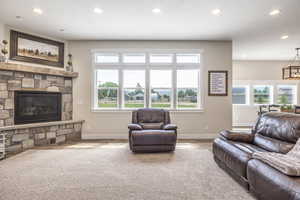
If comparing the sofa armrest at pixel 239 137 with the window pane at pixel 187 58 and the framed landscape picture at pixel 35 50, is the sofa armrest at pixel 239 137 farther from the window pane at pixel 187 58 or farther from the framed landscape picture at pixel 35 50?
the framed landscape picture at pixel 35 50

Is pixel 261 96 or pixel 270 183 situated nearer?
pixel 270 183

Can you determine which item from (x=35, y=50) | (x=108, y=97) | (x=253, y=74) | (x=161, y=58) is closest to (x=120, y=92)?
(x=108, y=97)

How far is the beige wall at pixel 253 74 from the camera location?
815 cm

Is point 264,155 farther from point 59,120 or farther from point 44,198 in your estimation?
point 59,120

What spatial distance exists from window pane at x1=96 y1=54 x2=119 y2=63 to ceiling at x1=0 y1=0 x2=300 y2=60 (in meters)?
0.55

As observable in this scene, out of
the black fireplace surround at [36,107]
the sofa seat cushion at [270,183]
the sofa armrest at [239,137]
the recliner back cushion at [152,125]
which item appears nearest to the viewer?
the sofa seat cushion at [270,183]

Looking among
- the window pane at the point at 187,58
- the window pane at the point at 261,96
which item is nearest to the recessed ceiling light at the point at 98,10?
the window pane at the point at 187,58

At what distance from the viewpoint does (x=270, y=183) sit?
5.51ft

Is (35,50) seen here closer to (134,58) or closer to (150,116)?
(134,58)

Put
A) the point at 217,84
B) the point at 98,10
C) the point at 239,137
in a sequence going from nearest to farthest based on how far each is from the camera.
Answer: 1. the point at 239,137
2. the point at 98,10
3. the point at 217,84

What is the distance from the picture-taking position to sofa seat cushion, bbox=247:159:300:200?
1472 millimetres

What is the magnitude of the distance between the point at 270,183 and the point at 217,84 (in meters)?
4.09

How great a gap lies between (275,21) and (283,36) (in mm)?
1393

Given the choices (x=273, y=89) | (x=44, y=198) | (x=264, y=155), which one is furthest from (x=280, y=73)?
(x=44, y=198)
